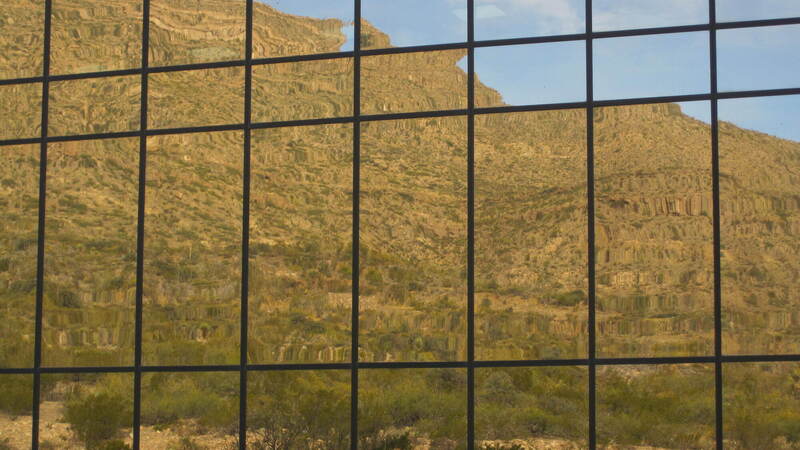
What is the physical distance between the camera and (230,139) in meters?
61.4

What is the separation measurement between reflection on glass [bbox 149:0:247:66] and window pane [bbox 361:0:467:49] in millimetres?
9345

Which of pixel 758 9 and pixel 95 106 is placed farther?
pixel 758 9

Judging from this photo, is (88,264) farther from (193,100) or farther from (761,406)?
(761,406)

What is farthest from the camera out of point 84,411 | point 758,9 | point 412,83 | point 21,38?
point 412,83

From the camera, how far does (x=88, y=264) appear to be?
55.7 meters

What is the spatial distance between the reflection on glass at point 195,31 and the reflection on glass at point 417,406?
1092 inches

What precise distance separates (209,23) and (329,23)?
898 centimetres

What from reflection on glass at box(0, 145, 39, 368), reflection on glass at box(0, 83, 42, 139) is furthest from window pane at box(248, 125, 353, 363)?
reflection on glass at box(0, 83, 42, 139)

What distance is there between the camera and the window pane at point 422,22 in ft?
236

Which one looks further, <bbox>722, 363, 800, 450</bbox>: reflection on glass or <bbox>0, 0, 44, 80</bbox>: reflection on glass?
<bbox>0, 0, 44, 80</bbox>: reflection on glass

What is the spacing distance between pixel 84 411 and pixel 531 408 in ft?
66.3

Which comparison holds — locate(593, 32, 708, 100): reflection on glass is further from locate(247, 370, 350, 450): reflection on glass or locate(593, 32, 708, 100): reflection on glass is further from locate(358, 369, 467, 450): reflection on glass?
locate(247, 370, 350, 450): reflection on glass

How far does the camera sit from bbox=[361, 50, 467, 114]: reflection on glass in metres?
71.2

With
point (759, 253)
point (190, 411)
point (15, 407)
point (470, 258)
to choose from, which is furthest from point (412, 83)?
point (470, 258)
